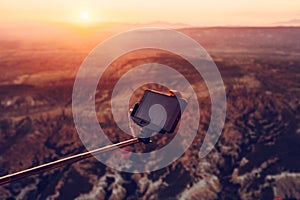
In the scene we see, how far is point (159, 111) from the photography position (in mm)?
6590

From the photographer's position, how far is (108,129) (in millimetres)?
37000

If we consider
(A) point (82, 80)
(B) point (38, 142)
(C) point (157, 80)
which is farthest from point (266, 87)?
(B) point (38, 142)

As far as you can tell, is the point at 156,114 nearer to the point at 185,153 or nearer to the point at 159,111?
the point at 159,111

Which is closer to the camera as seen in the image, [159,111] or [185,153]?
[159,111]

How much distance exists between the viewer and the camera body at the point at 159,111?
6406mm

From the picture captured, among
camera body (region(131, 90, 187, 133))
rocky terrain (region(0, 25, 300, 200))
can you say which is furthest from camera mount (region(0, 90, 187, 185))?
rocky terrain (region(0, 25, 300, 200))

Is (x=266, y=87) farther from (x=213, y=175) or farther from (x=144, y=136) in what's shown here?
(x=144, y=136)

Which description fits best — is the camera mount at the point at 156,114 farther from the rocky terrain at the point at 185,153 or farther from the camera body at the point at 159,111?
the rocky terrain at the point at 185,153

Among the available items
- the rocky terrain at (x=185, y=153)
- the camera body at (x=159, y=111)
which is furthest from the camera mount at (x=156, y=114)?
the rocky terrain at (x=185, y=153)

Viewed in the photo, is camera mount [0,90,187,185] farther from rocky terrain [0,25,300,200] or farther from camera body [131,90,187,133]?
rocky terrain [0,25,300,200]

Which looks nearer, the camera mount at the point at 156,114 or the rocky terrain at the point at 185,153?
the camera mount at the point at 156,114

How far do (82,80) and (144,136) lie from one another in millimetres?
46678

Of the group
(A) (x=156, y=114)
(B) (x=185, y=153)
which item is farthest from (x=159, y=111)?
(B) (x=185, y=153)

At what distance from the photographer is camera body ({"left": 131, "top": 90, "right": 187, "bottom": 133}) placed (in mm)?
6406
